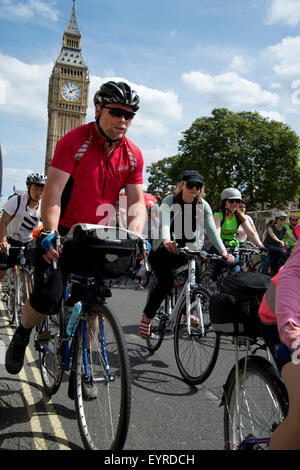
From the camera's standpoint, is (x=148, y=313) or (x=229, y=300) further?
Result: (x=148, y=313)

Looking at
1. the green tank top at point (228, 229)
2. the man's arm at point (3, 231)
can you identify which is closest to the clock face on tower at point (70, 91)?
the green tank top at point (228, 229)

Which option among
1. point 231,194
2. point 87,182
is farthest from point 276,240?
point 87,182

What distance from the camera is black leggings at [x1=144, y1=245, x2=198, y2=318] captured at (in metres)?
4.85

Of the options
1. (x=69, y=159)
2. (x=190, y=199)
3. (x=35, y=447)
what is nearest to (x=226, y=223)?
(x=190, y=199)

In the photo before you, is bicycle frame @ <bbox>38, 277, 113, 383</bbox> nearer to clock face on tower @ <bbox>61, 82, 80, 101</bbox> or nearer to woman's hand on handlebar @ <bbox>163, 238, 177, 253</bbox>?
woman's hand on handlebar @ <bbox>163, 238, 177, 253</bbox>

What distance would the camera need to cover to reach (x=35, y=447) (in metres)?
2.75

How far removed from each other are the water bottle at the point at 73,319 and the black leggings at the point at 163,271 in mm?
1888

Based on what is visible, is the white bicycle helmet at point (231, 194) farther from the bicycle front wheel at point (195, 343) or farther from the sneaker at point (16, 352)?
the sneaker at point (16, 352)

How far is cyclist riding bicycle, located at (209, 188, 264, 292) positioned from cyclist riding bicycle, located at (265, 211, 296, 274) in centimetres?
408

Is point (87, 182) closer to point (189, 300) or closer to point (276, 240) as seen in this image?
point (189, 300)

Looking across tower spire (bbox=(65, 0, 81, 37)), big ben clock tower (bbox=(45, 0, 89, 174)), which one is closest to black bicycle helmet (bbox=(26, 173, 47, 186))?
big ben clock tower (bbox=(45, 0, 89, 174))
